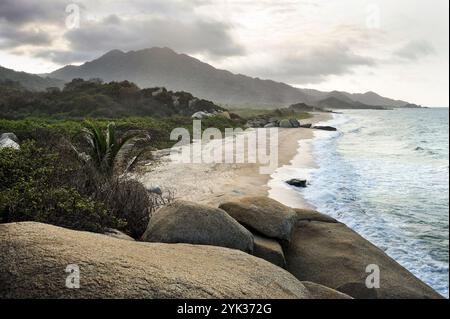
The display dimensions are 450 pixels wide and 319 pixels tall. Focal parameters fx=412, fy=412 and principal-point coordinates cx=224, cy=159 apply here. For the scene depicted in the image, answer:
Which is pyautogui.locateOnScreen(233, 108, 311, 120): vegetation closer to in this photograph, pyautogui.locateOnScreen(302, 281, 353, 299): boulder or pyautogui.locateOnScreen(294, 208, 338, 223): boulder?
pyautogui.locateOnScreen(294, 208, 338, 223): boulder

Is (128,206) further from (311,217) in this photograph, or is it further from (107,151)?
(311,217)

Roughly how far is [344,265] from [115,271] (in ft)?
13.9

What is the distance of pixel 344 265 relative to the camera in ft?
21.1

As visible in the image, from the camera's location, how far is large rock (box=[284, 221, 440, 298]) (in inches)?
234

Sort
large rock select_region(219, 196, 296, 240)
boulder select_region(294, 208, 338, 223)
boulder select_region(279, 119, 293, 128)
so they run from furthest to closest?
boulder select_region(279, 119, 293, 128), boulder select_region(294, 208, 338, 223), large rock select_region(219, 196, 296, 240)

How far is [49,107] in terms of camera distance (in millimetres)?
37781

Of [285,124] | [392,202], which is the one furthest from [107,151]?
[285,124]

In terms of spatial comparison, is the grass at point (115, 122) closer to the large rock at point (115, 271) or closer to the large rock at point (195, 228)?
the large rock at point (195, 228)

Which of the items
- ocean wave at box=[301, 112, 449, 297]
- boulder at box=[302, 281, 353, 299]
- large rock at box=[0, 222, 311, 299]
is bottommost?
ocean wave at box=[301, 112, 449, 297]

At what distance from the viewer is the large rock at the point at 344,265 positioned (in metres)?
5.93

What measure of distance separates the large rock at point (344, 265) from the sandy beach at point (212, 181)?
4019 millimetres

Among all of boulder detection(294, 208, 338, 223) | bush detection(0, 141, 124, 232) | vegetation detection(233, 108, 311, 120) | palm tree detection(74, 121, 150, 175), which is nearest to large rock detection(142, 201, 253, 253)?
bush detection(0, 141, 124, 232)

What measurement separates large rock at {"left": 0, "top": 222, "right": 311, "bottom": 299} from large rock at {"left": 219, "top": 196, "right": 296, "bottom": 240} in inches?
100
